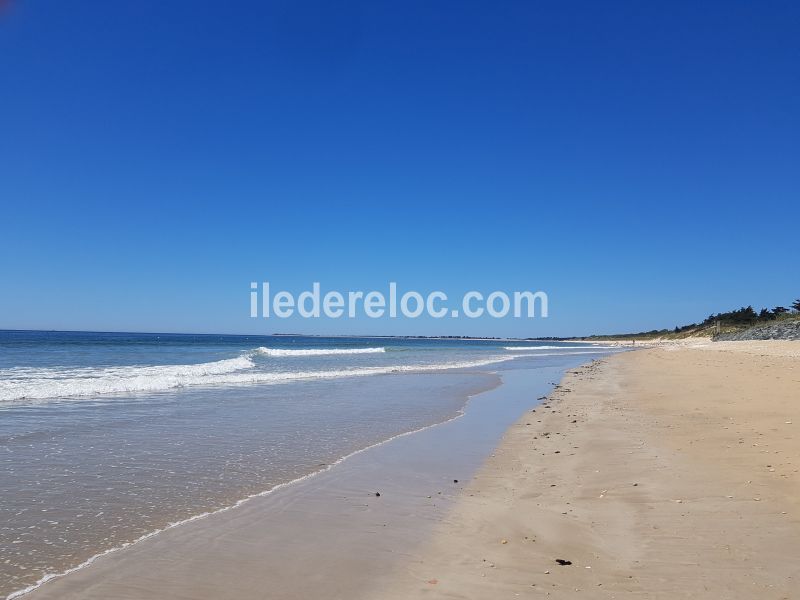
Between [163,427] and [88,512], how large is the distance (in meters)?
5.53

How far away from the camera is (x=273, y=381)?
22516 millimetres

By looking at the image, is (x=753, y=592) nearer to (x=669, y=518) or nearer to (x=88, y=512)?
(x=669, y=518)

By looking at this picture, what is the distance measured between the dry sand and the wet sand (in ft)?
1.11

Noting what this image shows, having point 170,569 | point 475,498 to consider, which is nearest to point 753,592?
point 475,498

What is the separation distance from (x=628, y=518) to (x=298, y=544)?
128 inches

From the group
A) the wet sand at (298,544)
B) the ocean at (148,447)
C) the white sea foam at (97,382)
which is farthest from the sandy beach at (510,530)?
the white sea foam at (97,382)

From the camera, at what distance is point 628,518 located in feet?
17.8

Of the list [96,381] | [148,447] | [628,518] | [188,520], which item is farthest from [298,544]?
[96,381]

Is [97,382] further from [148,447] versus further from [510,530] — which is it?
[510,530]

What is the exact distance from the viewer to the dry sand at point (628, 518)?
3.97 metres

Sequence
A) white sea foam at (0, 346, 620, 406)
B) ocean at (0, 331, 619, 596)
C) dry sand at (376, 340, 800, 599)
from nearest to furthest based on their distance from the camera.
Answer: dry sand at (376, 340, 800, 599), ocean at (0, 331, 619, 596), white sea foam at (0, 346, 620, 406)

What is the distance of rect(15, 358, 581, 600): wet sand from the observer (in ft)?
13.1

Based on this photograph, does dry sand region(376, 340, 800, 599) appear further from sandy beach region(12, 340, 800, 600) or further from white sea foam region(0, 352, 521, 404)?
white sea foam region(0, 352, 521, 404)

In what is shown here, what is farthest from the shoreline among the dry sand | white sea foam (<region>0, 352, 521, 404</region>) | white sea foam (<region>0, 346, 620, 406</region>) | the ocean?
white sea foam (<region>0, 352, 521, 404</region>)
